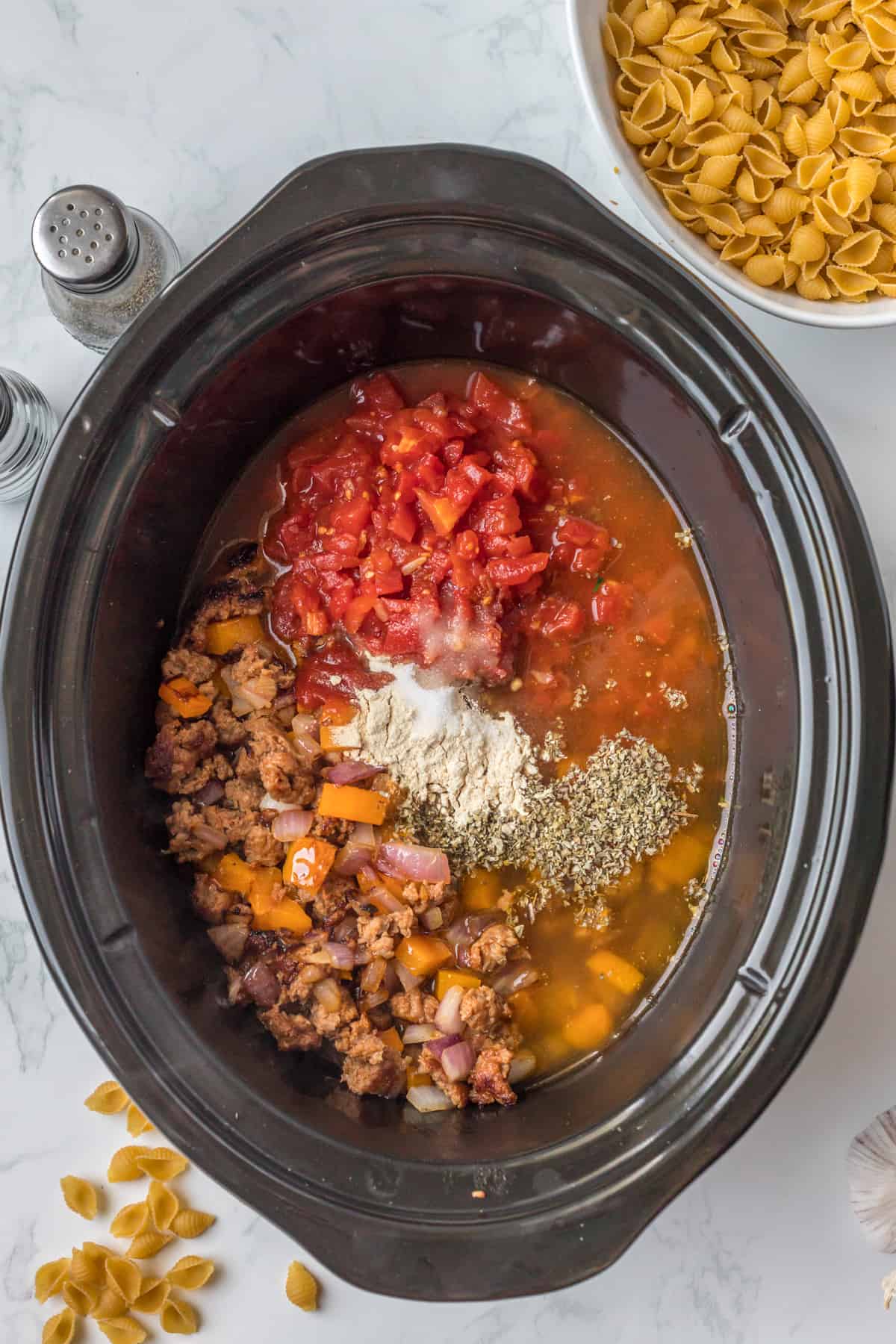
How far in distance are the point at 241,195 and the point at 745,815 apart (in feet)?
6.42

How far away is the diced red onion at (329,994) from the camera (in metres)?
2.69

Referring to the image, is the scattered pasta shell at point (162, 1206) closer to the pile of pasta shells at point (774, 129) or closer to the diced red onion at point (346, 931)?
the diced red onion at point (346, 931)

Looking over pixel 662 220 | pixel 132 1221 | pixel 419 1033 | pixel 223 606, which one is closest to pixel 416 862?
pixel 419 1033

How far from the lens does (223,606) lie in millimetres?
2789

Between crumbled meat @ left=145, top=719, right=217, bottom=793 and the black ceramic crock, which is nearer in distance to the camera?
the black ceramic crock

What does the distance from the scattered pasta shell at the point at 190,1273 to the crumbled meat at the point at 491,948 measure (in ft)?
3.25

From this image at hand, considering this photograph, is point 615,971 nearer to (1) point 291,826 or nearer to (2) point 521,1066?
(2) point 521,1066

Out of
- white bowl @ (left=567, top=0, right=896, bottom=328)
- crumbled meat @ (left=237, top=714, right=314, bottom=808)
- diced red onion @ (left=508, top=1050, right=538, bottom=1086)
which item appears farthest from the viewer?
diced red onion @ (left=508, top=1050, right=538, bottom=1086)

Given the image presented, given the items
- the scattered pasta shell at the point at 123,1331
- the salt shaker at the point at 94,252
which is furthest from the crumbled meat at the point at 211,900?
the salt shaker at the point at 94,252

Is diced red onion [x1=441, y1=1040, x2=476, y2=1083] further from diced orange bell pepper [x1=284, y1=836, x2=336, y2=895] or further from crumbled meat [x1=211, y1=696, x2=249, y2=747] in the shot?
crumbled meat [x1=211, y1=696, x2=249, y2=747]

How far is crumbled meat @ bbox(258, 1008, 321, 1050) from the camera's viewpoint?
8.77 ft

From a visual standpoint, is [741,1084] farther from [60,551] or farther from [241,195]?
[241,195]

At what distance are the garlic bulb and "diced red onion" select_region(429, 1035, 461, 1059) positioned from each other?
3.24 feet

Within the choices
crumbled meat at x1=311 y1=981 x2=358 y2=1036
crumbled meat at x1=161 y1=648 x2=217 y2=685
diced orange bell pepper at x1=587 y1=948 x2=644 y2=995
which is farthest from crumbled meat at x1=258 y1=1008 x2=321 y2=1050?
crumbled meat at x1=161 y1=648 x2=217 y2=685
